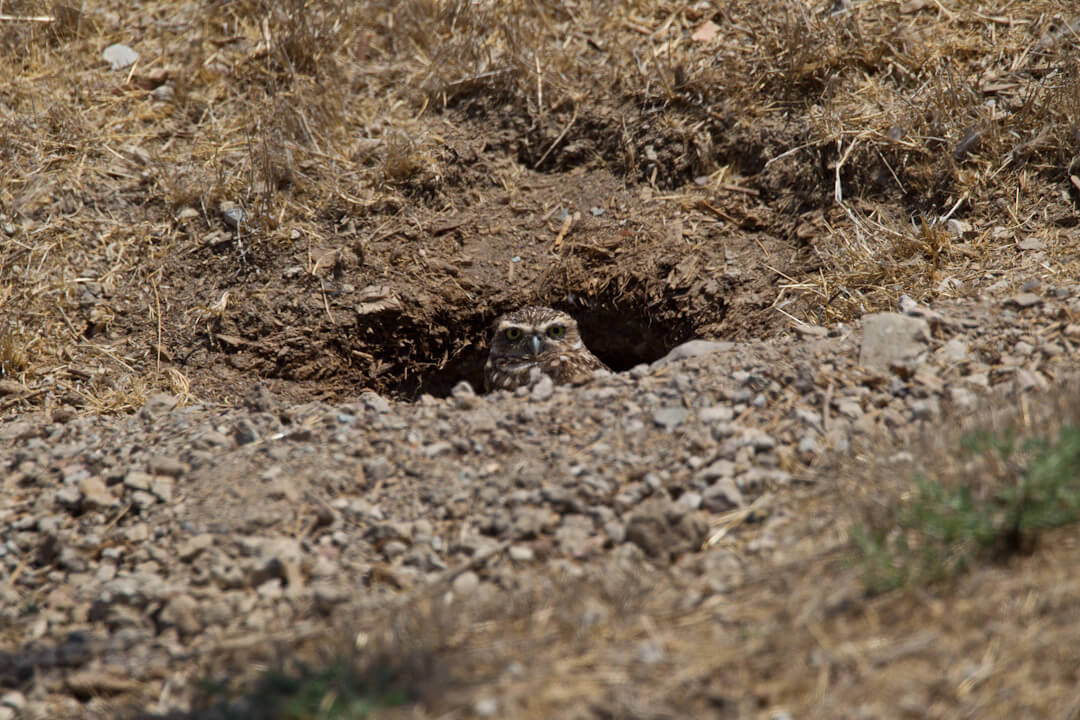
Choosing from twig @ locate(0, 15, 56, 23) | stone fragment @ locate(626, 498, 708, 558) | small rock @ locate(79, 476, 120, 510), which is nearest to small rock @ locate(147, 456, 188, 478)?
small rock @ locate(79, 476, 120, 510)

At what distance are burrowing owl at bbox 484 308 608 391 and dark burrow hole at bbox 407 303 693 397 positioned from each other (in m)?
0.26

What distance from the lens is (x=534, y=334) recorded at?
208 inches

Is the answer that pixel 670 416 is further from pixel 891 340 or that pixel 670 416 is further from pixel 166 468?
pixel 166 468

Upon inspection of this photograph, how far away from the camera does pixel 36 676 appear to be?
2580mm

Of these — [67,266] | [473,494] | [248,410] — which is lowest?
[67,266]

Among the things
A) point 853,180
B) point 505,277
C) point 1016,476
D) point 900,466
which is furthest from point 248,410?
point 853,180

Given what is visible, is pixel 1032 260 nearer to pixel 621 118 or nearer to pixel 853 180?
pixel 853 180

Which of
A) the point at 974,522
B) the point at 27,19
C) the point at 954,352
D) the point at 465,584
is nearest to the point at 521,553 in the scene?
the point at 465,584

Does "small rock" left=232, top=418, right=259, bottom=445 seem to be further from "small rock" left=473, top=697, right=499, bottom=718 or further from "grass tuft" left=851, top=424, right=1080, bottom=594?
"grass tuft" left=851, top=424, right=1080, bottom=594

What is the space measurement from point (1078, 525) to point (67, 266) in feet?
16.6

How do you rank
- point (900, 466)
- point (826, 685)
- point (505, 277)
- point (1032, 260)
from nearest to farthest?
point (826, 685) < point (900, 466) < point (1032, 260) < point (505, 277)

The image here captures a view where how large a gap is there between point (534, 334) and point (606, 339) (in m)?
0.87

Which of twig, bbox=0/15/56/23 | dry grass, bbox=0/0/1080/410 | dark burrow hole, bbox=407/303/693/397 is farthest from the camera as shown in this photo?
twig, bbox=0/15/56/23

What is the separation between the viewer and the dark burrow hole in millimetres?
5496
